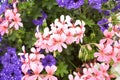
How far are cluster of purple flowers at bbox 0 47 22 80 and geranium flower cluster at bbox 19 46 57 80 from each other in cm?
5

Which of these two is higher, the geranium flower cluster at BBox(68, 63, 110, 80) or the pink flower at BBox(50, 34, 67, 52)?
the pink flower at BBox(50, 34, 67, 52)

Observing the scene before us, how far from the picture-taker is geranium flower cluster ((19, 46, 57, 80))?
213 cm

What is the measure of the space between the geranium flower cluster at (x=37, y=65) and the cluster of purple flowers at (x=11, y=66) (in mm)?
52

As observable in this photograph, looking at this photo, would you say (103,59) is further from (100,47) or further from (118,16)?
(118,16)

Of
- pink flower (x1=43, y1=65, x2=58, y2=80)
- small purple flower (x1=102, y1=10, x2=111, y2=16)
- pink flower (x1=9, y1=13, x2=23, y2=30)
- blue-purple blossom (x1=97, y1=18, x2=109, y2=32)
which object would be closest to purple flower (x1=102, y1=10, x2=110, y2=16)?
small purple flower (x1=102, y1=10, x2=111, y2=16)

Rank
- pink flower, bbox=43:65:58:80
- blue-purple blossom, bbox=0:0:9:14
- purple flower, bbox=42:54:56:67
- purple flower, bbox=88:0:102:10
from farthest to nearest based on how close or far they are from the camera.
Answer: blue-purple blossom, bbox=0:0:9:14 → purple flower, bbox=88:0:102:10 → purple flower, bbox=42:54:56:67 → pink flower, bbox=43:65:58:80

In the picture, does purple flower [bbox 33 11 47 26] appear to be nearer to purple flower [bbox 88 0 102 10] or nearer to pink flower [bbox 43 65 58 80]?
purple flower [bbox 88 0 102 10]

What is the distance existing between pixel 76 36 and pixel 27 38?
0.41 m

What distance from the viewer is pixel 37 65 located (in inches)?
86.3

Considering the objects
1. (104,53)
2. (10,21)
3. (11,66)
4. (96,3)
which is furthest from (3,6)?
(104,53)

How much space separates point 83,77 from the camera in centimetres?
221

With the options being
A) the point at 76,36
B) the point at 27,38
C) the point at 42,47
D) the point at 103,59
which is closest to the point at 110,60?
the point at 103,59

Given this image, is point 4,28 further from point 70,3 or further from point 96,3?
point 96,3

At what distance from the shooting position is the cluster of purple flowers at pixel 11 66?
2.36 m
